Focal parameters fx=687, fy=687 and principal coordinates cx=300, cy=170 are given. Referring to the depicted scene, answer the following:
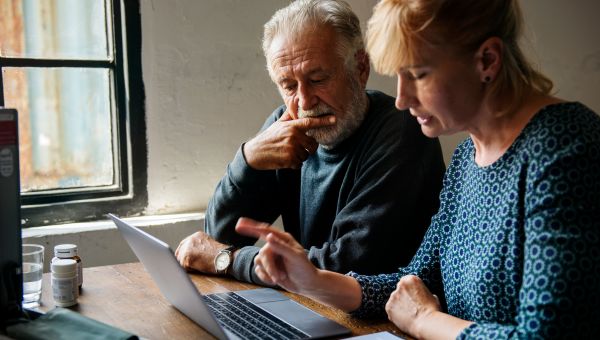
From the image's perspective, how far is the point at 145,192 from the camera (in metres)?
2.54

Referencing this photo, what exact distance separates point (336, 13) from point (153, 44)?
0.85 metres

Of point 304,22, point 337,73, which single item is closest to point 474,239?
point 337,73

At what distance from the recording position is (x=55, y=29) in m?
2.41

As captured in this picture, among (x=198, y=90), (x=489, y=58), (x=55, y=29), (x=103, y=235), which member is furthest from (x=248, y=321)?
(x=55, y=29)

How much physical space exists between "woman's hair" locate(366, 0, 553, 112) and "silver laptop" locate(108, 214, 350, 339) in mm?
520

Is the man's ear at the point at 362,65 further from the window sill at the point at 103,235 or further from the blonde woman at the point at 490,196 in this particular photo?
the window sill at the point at 103,235

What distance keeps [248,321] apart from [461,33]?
681mm

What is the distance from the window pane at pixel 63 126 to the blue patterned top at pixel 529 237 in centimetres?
142

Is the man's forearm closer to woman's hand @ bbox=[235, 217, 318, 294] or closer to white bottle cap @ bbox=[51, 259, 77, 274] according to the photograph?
woman's hand @ bbox=[235, 217, 318, 294]

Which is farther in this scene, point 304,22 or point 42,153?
point 42,153

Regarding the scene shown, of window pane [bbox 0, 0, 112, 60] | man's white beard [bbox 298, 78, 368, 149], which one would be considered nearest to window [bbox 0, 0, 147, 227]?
window pane [bbox 0, 0, 112, 60]

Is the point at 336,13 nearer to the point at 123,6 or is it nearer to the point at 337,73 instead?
the point at 337,73

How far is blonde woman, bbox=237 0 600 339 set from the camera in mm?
1059

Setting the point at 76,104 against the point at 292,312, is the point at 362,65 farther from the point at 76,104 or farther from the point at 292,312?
the point at 76,104
